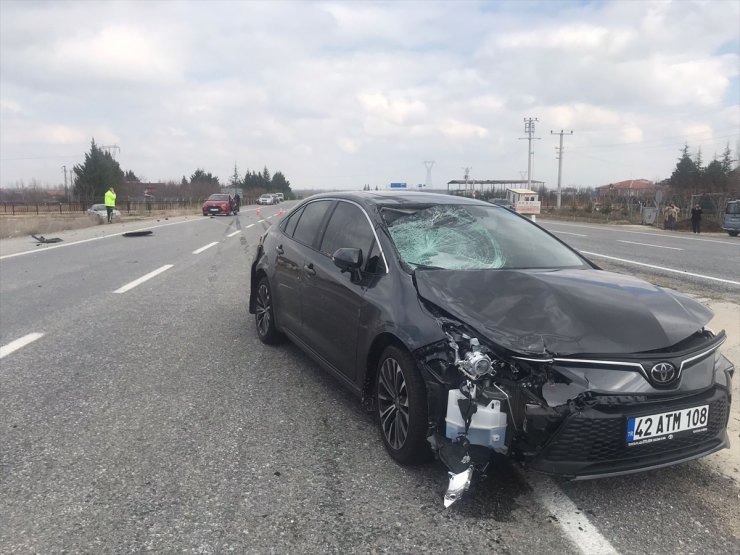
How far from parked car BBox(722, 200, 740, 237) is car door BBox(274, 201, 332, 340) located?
87.4ft

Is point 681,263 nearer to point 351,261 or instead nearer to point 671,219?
point 351,261

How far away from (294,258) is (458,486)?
271 cm

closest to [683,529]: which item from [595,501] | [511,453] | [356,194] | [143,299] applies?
[595,501]

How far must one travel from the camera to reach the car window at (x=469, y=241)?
3760mm

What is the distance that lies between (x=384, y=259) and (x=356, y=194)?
1.14m

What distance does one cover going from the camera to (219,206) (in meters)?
38.4

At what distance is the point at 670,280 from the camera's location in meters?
10.2

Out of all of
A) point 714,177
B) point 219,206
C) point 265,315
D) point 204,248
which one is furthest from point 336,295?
point 714,177

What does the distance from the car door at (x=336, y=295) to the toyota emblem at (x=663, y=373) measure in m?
1.71

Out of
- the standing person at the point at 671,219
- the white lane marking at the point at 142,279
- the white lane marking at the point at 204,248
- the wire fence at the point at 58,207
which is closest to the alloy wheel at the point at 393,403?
the white lane marking at the point at 142,279

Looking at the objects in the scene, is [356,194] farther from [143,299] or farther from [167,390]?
[143,299]

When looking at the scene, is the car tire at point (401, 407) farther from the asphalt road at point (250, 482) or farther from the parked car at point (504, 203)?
the parked car at point (504, 203)

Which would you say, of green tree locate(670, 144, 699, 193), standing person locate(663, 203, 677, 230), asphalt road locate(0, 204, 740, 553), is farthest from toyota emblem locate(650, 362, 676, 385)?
green tree locate(670, 144, 699, 193)

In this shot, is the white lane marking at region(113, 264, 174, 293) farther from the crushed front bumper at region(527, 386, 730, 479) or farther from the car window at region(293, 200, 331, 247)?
the crushed front bumper at region(527, 386, 730, 479)
